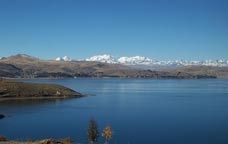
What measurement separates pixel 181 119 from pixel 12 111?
126 ft

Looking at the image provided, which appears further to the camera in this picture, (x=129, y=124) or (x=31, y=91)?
(x=31, y=91)

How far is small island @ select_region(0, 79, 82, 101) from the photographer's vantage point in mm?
141250

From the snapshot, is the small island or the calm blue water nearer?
the calm blue water

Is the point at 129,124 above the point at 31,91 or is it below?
below

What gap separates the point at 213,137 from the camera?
62.9 metres

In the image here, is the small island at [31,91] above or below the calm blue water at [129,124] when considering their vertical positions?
above

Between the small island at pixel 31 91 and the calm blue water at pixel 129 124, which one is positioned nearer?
the calm blue water at pixel 129 124

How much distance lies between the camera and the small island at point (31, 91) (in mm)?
141250

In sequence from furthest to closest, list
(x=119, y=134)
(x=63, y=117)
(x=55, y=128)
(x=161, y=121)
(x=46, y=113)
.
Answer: (x=46, y=113)
(x=63, y=117)
(x=161, y=121)
(x=55, y=128)
(x=119, y=134)

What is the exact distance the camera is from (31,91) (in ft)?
484

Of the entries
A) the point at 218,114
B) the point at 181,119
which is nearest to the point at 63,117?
the point at 181,119

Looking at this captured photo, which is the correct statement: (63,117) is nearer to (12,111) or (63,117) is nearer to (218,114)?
(12,111)

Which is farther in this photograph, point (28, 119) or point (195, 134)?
point (28, 119)

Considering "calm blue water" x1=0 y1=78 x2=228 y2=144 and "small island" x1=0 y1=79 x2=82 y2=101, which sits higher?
"small island" x1=0 y1=79 x2=82 y2=101
